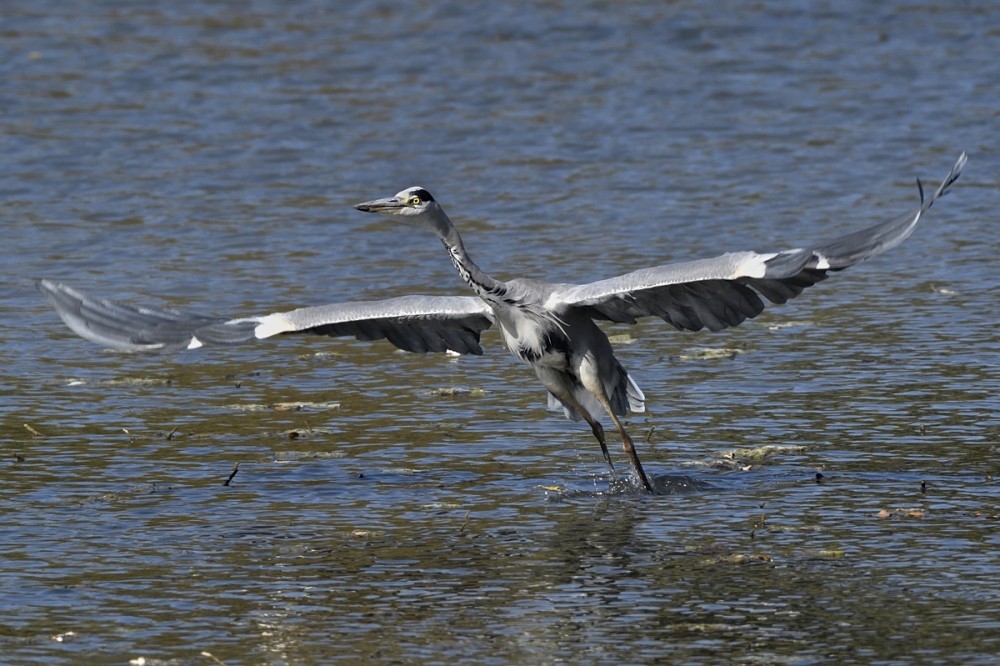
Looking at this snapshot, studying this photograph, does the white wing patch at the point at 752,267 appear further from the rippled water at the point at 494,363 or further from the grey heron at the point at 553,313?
the rippled water at the point at 494,363

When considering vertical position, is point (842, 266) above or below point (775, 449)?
above

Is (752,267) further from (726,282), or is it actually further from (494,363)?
(494,363)

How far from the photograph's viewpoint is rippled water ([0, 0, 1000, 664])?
8.26 meters

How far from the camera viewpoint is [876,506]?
9.57m

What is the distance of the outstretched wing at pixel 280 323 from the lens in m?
9.68

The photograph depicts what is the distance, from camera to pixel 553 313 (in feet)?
34.1

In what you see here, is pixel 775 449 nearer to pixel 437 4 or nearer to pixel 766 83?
pixel 766 83

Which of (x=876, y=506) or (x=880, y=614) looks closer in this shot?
(x=880, y=614)

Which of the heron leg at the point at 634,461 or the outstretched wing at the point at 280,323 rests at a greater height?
the outstretched wing at the point at 280,323

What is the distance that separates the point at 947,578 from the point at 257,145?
41.9ft

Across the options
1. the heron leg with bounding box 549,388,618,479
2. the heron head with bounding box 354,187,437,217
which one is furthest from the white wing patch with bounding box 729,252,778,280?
the heron head with bounding box 354,187,437,217

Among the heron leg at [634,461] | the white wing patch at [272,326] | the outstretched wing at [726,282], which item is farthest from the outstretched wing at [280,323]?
the heron leg at [634,461]

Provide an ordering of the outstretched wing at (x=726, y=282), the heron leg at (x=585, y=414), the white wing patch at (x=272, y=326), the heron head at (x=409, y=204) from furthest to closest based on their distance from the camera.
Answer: the heron leg at (x=585, y=414), the heron head at (x=409, y=204), the white wing patch at (x=272, y=326), the outstretched wing at (x=726, y=282)

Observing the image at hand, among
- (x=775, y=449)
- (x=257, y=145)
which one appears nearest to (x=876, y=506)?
(x=775, y=449)
